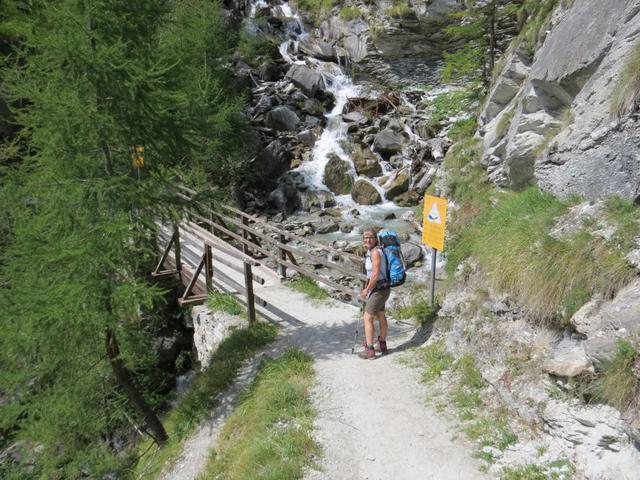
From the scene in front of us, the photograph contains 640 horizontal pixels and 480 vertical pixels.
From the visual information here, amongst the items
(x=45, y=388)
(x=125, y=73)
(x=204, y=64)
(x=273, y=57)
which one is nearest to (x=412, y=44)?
(x=273, y=57)

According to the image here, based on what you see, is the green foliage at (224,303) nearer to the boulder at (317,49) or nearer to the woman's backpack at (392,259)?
the woman's backpack at (392,259)

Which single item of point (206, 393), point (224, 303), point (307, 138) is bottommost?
point (206, 393)

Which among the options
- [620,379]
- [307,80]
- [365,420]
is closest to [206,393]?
[365,420]

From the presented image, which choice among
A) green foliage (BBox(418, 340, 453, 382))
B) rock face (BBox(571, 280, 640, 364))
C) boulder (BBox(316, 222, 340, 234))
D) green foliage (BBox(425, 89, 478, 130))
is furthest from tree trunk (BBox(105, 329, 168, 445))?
green foliage (BBox(425, 89, 478, 130))

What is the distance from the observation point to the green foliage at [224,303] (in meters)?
9.12

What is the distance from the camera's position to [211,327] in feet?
29.4

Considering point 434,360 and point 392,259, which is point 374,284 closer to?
point 392,259

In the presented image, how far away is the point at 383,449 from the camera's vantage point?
4750 millimetres

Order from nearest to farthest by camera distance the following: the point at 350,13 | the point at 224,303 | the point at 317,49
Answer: the point at 224,303 < the point at 350,13 < the point at 317,49

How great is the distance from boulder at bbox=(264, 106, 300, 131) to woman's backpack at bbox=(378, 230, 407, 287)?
63.3ft

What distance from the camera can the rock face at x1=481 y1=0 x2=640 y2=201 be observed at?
568cm

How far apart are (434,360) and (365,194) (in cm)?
1373

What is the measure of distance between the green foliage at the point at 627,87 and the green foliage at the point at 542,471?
4564 millimetres

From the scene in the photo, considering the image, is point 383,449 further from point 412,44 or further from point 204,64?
point 412,44
